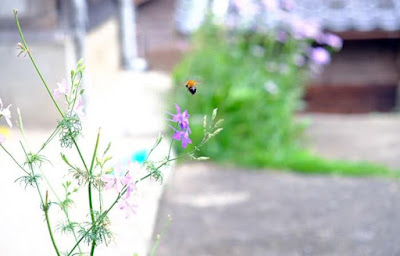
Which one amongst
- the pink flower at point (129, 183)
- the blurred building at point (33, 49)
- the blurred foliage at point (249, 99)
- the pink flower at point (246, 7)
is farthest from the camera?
Answer: the pink flower at point (246, 7)

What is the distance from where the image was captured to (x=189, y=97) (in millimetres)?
4297

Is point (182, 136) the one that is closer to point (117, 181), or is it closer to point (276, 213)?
point (117, 181)

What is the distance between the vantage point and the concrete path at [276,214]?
2521 millimetres

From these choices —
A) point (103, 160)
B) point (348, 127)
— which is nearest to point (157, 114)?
point (348, 127)

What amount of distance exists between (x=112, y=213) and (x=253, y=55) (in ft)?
8.03

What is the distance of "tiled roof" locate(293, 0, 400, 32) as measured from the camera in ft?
21.6

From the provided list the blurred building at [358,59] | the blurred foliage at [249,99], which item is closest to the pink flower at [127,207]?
the blurred foliage at [249,99]

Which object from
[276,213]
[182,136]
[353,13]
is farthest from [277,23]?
[182,136]

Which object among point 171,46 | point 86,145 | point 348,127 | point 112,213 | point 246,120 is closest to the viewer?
point 112,213

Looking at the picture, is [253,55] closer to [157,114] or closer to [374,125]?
[157,114]

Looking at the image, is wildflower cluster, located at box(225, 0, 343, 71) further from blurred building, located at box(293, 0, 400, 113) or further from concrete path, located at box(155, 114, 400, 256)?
blurred building, located at box(293, 0, 400, 113)

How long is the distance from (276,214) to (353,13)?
4.52m

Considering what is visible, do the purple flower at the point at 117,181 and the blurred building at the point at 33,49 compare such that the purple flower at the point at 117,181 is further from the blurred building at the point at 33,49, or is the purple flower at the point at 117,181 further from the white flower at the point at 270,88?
the white flower at the point at 270,88

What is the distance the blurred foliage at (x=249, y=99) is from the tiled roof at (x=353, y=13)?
1.87m
